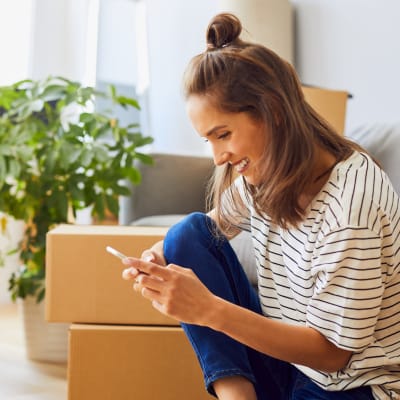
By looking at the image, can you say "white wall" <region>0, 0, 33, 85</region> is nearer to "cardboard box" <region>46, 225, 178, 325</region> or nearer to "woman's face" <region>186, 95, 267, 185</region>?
"cardboard box" <region>46, 225, 178, 325</region>

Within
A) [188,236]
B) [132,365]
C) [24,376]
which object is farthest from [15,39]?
[188,236]

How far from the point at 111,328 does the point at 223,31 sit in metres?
0.65

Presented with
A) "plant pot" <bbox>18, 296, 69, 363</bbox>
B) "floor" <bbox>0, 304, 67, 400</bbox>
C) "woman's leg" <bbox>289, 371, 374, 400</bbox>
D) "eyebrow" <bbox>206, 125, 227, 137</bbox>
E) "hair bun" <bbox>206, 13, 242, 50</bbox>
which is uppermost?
"hair bun" <bbox>206, 13, 242, 50</bbox>

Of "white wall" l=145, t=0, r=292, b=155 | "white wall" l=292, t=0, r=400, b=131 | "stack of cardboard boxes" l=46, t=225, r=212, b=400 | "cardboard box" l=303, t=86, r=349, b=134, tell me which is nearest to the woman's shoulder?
"stack of cardboard boxes" l=46, t=225, r=212, b=400

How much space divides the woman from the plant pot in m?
1.15

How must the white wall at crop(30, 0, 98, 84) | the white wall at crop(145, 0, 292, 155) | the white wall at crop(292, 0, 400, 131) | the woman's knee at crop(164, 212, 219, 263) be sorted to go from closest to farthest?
1. the woman's knee at crop(164, 212, 219, 263)
2. the white wall at crop(292, 0, 400, 131)
3. the white wall at crop(145, 0, 292, 155)
4. the white wall at crop(30, 0, 98, 84)

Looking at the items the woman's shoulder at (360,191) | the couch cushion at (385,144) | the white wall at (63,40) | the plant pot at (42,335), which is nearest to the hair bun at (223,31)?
the woman's shoulder at (360,191)

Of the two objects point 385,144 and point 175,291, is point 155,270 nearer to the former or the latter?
point 175,291

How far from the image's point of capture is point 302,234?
101cm

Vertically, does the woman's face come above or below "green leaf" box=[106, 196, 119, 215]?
above

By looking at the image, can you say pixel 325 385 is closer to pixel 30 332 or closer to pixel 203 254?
pixel 203 254

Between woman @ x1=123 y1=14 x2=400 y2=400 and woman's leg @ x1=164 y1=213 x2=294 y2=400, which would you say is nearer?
woman @ x1=123 y1=14 x2=400 y2=400

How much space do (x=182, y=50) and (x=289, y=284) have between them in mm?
2231

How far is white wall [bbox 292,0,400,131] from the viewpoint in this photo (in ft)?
6.63
